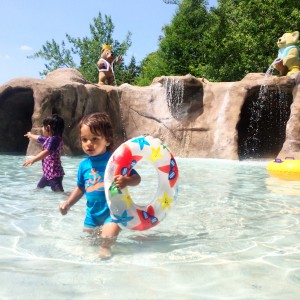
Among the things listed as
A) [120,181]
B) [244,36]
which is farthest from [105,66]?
[120,181]

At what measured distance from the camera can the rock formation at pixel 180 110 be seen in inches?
485

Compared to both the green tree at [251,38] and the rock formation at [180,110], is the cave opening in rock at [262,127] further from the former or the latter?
the green tree at [251,38]

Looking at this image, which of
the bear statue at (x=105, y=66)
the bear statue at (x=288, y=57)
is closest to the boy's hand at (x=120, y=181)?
the bear statue at (x=288, y=57)

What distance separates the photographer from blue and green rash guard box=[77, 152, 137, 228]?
3.10m

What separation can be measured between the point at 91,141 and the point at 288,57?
1235 cm

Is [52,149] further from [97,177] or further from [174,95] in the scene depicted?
[174,95]

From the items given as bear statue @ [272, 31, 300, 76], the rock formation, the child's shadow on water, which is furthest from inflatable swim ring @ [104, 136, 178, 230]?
bear statue @ [272, 31, 300, 76]

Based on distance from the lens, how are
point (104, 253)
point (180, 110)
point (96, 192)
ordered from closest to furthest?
1. point (104, 253)
2. point (96, 192)
3. point (180, 110)

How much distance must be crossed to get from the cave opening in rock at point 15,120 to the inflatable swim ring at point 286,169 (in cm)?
848

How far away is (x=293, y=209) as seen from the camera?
4430 millimetres

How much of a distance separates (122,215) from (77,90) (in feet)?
33.8

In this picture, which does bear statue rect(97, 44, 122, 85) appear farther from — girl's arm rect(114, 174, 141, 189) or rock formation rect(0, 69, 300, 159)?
girl's arm rect(114, 174, 141, 189)

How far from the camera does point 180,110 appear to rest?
1399 centimetres

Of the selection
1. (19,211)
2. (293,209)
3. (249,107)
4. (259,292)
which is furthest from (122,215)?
(249,107)
